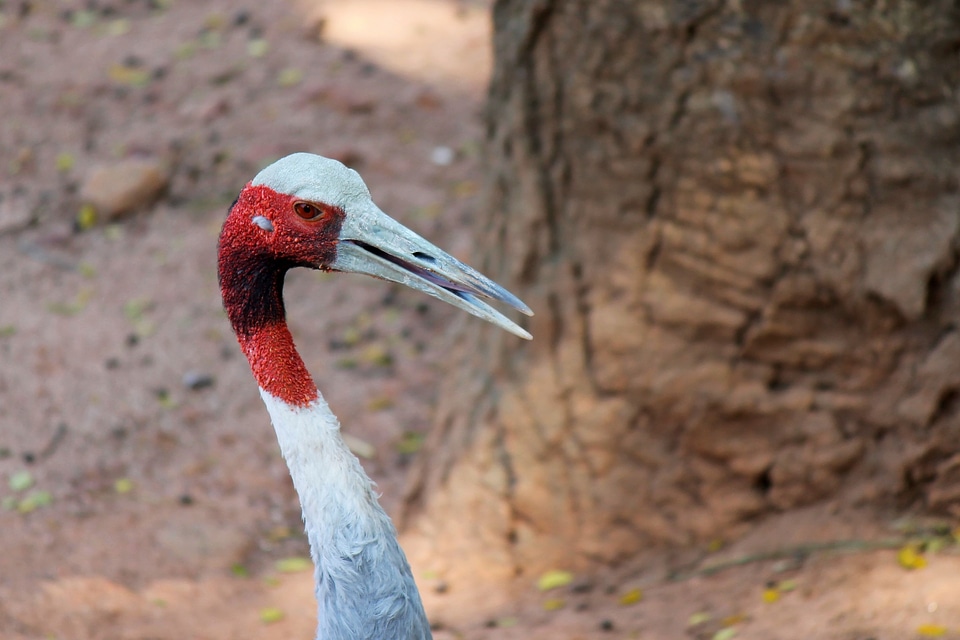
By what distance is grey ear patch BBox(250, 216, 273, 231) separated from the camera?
285 centimetres

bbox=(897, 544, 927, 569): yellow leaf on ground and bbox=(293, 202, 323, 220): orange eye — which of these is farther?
bbox=(897, 544, 927, 569): yellow leaf on ground

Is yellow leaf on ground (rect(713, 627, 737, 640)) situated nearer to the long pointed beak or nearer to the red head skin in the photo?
the long pointed beak

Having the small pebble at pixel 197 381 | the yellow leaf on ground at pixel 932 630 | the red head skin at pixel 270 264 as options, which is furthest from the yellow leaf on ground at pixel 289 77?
the yellow leaf on ground at pixel 932 630

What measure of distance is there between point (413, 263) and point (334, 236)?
219 mm

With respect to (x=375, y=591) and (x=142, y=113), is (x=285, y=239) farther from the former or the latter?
(x=142, y=113)

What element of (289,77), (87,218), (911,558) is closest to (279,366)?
(911,558)

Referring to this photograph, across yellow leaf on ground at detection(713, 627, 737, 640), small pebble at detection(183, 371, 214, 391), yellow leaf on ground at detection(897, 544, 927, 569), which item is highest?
yellow leaf on ground at detection(897, 544, 927, 569)

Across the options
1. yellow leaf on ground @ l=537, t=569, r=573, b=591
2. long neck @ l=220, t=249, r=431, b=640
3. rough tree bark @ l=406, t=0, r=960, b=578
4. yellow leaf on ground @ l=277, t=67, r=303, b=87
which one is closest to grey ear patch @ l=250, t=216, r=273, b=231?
long neck @ l=220, t=249, r=431, b=640

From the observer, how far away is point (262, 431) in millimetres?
5609

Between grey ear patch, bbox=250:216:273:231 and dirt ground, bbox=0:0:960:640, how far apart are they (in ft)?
6.81

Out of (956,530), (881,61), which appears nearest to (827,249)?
(881,61)

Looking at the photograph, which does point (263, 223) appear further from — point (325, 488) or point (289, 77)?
point (289, 77)

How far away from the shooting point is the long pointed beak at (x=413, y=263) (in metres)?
2.81

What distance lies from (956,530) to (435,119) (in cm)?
473
